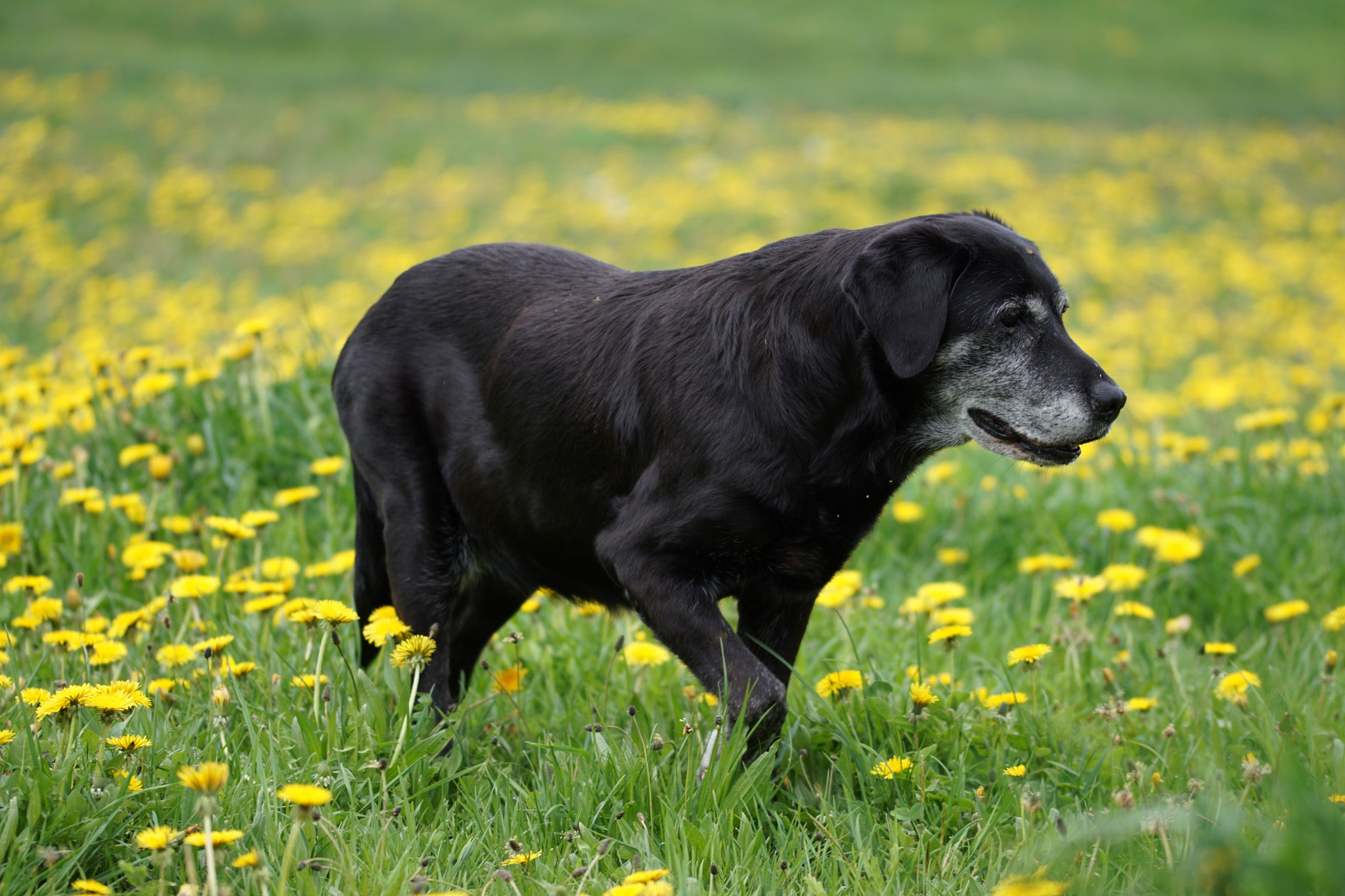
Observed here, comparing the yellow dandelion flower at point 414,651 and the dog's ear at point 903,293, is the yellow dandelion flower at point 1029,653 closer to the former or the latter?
the dog's ear at point 903,293

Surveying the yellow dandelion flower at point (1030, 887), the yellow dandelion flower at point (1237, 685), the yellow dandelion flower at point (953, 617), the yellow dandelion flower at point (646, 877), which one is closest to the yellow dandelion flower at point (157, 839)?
the yellow dandelion flower at point (646, 877)

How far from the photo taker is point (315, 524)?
14.4 feet

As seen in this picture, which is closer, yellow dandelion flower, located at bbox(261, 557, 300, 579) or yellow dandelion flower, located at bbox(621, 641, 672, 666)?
yellow dandelion flower, located at bbox(621, 641, 672, 666)

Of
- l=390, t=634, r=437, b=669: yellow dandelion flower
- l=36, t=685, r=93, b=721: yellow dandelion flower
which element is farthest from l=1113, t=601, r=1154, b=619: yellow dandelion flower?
l=36, t=685, r=93, b=721: yellow dandelion flower

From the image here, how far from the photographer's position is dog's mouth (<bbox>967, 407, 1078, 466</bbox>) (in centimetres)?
286

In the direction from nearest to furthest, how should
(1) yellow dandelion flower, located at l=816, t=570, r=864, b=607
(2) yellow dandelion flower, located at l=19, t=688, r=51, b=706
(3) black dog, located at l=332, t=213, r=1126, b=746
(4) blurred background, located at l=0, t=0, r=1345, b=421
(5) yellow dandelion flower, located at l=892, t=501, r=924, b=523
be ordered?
(2) yellow dandelion flower, located at l=19, t=688, r=51, b=706
(3) black dog, located at l=332, t=213, r=1126, b=746
(1) yellow dandelion flower, located at l=816, t=570, r=864, b=607
(5) yellow dandelion flower, located at l=892, t=501, r=924, b=523
(4) blurred background, located at l=0, t=0, r=1345, b=421

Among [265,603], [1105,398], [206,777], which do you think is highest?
[1105,398]

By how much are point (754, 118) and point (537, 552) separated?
16.6m

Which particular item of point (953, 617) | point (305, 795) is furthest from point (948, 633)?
point (305, 795)

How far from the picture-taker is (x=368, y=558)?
353 cm

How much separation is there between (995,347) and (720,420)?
70cm

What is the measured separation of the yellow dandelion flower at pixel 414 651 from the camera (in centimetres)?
251

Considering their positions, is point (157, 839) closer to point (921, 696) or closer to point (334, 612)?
point (334, 612)

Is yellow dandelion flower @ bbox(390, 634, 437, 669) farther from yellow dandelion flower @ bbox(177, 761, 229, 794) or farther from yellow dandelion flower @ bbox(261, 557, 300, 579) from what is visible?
yellow dandelion flower @ bbox(261, 557, 300, 579)
